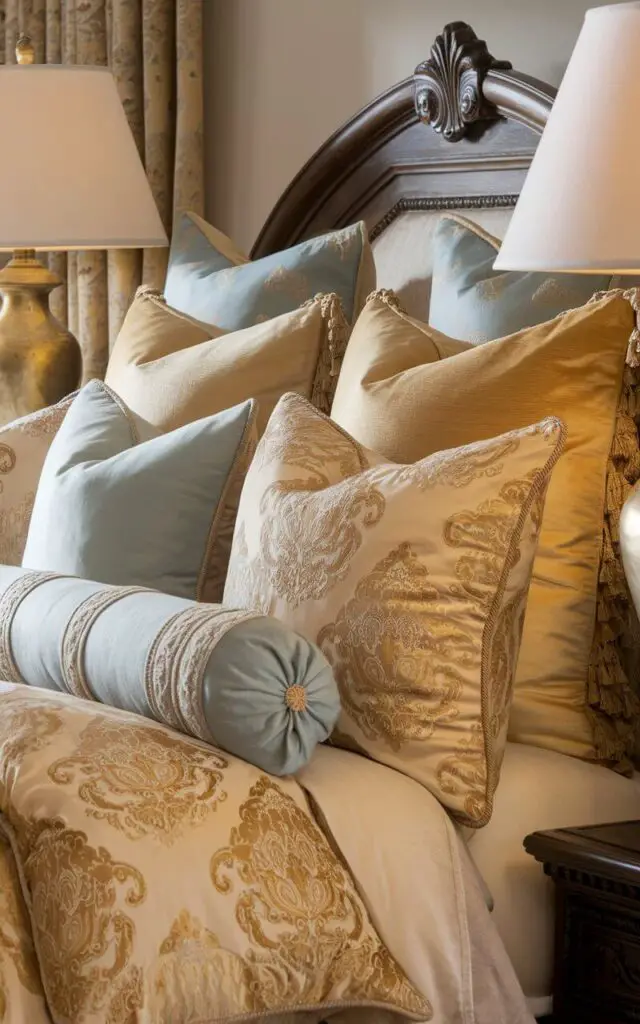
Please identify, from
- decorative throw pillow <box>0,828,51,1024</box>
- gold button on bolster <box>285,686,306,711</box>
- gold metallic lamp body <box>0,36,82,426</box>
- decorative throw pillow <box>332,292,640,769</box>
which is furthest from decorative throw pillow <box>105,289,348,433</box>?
decorative throw pillow <box>0,828,51,1024</box>

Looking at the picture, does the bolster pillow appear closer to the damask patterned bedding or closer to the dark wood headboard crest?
the damask patterned bedding

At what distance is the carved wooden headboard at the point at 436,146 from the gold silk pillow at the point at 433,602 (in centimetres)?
89

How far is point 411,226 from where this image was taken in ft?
8.64

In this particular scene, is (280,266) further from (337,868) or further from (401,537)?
(337,868)

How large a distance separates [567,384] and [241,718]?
626 mm

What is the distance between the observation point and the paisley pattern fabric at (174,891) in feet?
4.15

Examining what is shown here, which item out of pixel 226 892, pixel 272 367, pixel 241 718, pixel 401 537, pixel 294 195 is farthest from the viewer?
pixel 294 195

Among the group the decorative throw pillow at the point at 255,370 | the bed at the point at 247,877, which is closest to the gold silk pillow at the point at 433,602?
the bed at the point at 247,877

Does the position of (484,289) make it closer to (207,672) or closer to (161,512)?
(161,512)

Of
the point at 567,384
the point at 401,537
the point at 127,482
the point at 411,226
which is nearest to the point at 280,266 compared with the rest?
the point at 411,226

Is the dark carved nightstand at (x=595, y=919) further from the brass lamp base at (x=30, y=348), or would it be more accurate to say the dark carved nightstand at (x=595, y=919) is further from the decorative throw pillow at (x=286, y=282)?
the brass lamp base at (x=30, y=348)

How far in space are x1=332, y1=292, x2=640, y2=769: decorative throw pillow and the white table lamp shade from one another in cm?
114

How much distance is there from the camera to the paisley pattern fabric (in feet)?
4.15

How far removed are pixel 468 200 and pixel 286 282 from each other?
0.33m
